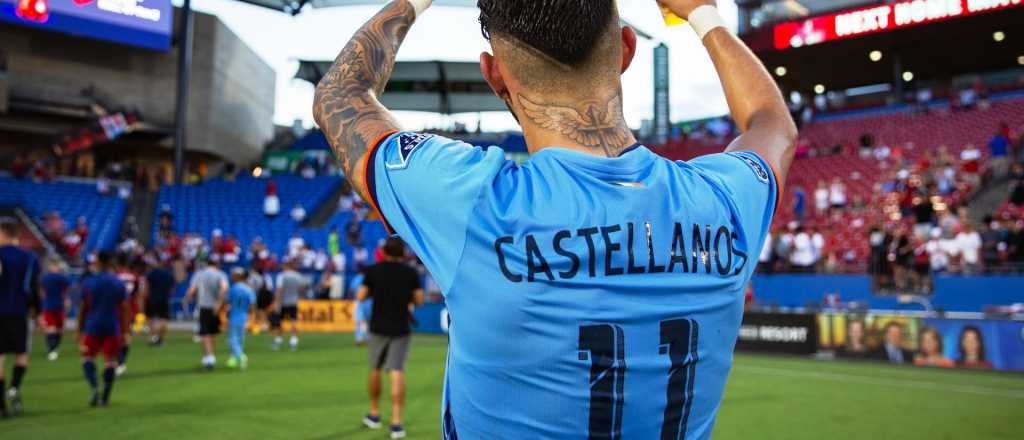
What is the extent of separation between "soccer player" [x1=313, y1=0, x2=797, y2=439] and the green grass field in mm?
6864

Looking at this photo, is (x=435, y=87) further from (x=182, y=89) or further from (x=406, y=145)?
(x=406, y=145)

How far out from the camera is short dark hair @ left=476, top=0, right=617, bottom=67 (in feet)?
4.42

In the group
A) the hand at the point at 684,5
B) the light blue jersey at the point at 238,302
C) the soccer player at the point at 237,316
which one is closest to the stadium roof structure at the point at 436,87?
the soccer player at the point at 237,316

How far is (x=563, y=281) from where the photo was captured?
4.16 feet

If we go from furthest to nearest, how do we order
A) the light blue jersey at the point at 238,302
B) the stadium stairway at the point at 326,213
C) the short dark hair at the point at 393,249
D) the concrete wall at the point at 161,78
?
the concrete wall at the point at 161,78 < the stadium stairway at the point at 326,213 < the light blue jersey at the point at 238,302 < the short dark hair at the point at 393,249

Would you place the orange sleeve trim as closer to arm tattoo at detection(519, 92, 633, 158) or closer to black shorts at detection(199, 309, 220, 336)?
arm tattoo at detection(519, 92, 633, 158)

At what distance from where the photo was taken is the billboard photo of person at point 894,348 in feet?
48.7

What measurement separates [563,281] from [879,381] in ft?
42.2

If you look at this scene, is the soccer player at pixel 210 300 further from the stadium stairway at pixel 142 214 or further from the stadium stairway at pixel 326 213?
the stadium stairway at pixel 142 214

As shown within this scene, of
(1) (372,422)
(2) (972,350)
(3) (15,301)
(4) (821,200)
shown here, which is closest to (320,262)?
(4) (821,200)

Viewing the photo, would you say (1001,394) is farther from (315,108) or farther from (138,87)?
(138,87)

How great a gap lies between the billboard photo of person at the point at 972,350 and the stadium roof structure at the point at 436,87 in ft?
118

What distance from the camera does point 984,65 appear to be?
32.4 meters

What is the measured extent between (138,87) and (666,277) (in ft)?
142
